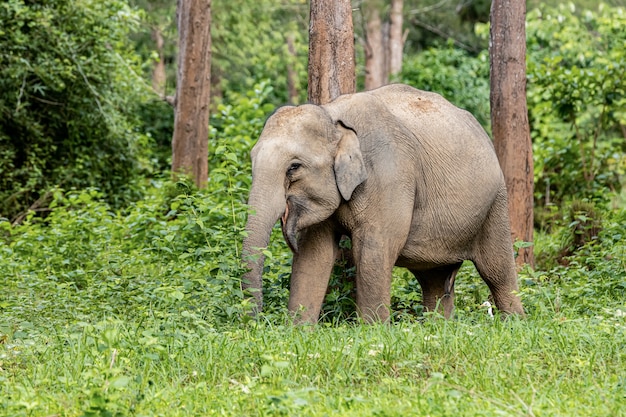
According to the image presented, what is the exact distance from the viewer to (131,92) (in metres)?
18.5

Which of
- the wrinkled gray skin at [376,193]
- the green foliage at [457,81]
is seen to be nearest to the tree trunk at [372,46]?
the green foliage at [457,81]

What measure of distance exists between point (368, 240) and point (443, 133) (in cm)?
118

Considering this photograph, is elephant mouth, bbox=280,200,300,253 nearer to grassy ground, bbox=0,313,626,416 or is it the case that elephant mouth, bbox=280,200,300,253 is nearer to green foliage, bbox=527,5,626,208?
grassy ground, bbox=0,313,626,416

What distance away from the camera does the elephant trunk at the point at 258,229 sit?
748 cm

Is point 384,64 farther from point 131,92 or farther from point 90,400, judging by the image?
A: point 90,400

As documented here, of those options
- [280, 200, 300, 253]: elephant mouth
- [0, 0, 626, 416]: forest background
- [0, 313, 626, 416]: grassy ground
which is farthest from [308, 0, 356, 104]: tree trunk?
[0, 313, 626, 416]: grassy ground

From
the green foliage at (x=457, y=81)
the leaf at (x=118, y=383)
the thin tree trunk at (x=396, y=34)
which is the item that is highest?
the thin tree trunk at (x=396, y=34)

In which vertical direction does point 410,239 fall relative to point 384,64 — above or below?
below

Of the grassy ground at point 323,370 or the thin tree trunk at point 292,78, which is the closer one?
the grassy ground at point 323,370

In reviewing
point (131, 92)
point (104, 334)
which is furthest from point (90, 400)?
point (131, 92)

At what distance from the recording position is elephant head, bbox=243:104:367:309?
7699 mm

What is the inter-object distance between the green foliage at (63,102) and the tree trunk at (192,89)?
73.6 inches

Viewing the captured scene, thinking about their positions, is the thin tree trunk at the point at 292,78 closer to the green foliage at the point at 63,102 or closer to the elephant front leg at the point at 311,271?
the green foliage at the point at 63,102

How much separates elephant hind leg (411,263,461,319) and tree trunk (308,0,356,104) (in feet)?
5.56
